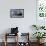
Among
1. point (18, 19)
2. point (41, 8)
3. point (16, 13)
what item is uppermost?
point (41, 8)

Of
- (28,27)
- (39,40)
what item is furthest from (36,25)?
(39,40)

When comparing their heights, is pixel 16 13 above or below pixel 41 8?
below

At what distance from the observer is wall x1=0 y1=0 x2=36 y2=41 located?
280 inches

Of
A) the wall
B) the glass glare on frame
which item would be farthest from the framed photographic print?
the glass glare on frame

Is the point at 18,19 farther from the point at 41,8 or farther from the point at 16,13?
the point at 41,8

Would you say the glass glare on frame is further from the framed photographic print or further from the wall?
the framed photographic print

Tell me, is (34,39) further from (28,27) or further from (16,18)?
(16,18)

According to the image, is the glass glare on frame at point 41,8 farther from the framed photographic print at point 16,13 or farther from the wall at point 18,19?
the framed photographic print at point 16,13

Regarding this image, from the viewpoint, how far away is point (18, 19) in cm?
718

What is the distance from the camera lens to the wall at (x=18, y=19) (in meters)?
7.10

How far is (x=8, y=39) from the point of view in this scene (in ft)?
23.9

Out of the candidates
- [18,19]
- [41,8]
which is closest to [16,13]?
[18,19]

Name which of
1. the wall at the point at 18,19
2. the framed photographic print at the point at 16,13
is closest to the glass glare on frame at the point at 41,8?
the wall at the point at 18,19

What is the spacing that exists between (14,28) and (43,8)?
1628 mm
